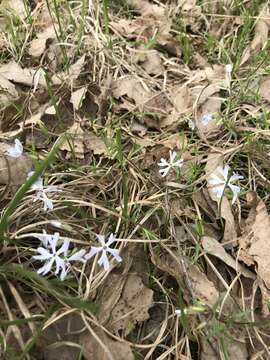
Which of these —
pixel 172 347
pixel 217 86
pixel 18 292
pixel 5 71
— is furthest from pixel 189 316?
pixel 5 71

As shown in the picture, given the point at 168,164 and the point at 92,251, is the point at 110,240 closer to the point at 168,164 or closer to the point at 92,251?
the point at 92,251

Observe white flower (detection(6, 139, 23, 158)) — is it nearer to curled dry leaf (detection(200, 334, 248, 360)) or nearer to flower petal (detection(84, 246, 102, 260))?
flower petal (detection(84, 246, 102, 260))

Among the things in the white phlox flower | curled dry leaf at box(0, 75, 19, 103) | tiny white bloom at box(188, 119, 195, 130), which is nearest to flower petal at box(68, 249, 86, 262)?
tiny white bloom at box(188, 119, 195, 130)

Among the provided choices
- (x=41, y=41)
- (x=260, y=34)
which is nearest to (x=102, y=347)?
(x=41, y=41)

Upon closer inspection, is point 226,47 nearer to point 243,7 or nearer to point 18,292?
point 243,7

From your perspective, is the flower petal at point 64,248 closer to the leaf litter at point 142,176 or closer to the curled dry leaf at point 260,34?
Result: the leaf litter at point 142,176
